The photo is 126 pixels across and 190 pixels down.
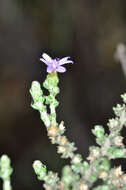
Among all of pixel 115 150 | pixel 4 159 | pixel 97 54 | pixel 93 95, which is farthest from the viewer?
pixel 97 54

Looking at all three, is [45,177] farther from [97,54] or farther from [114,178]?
[97,54]

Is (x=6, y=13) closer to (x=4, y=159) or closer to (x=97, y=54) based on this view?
(x=97, y=54)

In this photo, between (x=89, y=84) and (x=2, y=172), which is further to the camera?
(x=89, y=84)

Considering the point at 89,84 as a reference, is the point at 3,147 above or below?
below

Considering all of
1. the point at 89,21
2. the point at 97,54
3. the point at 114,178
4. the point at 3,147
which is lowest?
the point at 114,178

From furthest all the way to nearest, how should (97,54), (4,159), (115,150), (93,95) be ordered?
(97,54), (93,95), (115,150), (4,159)

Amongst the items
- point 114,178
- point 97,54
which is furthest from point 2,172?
point 97,54

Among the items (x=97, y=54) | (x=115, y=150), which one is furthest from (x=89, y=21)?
(x=115, y=150)
